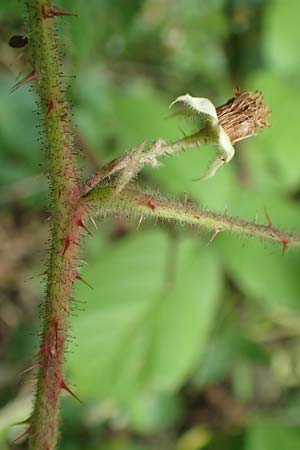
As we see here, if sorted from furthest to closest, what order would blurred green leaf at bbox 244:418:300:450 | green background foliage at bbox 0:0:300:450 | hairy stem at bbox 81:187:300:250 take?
1. green background foliage at bbox 0:0:300:450
2. blurred green leaf at bbox 244:418:300:450
3. hairy stem at bbox 81:187:300:250

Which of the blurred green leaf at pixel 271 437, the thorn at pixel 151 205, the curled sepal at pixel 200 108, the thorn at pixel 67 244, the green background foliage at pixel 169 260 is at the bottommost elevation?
the thorn at pixel 67 244

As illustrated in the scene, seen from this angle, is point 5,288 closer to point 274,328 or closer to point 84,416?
point 84,416

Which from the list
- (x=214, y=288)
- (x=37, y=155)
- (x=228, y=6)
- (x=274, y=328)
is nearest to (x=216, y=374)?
(x=274, y=328)

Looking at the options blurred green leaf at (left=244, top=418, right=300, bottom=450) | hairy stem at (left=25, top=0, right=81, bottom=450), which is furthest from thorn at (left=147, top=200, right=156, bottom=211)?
blurred green leaf at (left=244, top=418, right=300, bottom=450)

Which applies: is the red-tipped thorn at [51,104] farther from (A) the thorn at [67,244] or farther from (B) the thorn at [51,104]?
(A) the thorn at [67,244]

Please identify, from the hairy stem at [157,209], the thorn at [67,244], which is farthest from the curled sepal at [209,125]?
the thorn at [67,244]

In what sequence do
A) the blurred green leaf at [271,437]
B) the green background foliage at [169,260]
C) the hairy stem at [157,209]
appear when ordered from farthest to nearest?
the green background foliage at [169,260]
the blurred green leaf at [271,437]
the hairy stem at [157,209]

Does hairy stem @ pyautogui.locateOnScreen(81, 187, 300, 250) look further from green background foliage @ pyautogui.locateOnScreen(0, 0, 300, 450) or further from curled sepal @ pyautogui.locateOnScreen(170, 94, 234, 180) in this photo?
green background foliage @ pyautogui.locateOnScreen(0, 0, 300, 450)
